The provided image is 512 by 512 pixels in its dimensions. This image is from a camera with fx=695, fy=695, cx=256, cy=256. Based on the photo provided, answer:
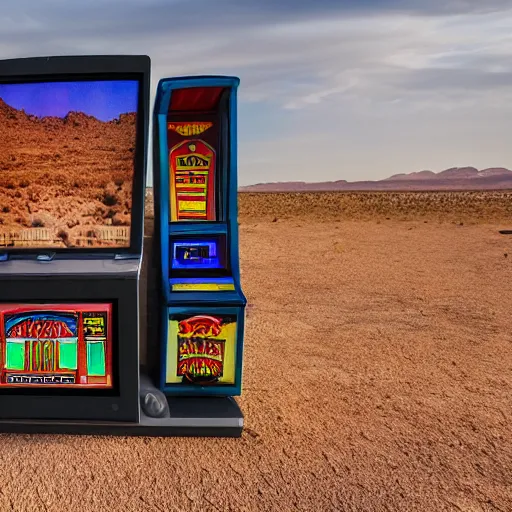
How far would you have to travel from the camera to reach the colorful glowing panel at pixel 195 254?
543cm

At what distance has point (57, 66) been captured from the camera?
5.00 meters

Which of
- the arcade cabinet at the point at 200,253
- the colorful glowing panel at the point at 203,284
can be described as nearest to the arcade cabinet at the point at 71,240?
the arcade cabinet at the point at 200,253

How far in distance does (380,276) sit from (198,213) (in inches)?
303

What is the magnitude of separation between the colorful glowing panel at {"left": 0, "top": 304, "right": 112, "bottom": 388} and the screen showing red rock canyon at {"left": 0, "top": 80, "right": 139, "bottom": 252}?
0.57 metres

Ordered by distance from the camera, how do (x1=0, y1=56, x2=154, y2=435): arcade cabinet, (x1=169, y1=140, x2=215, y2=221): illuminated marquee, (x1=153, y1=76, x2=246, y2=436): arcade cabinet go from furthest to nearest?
(x1=169, y1=140, x2=215, y2=221): illuminated marquee
(x1=153, y1=76, x2=246, y2=436): arcade cabinet
(x1=0, y1=56, x2=154, y2=435): arcade cabinet

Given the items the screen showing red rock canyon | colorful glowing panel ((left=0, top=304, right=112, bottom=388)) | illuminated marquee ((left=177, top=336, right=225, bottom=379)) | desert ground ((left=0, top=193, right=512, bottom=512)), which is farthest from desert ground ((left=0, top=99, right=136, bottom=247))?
illuminated marquee ((left=177, top=336, right=225, bottom=379))

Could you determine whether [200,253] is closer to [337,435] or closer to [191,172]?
[191,172]

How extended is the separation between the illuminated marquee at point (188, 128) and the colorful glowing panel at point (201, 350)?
4.77 ft

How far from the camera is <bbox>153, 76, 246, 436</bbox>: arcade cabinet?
5.25 m

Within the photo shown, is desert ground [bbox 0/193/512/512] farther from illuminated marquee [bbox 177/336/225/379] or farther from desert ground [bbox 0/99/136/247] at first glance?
desert ground [bbox 0/99/136/247]

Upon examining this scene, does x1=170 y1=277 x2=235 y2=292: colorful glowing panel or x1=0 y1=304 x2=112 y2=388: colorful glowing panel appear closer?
x1=0 y1=304 x2=112 y2=388: colorful glowing panel

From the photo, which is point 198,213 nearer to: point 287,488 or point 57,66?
point 57,66

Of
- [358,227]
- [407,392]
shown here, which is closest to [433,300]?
[407,392]

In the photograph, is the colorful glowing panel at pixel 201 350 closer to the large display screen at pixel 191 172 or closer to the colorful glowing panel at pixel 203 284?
the colorful glowing panel at pixel 203 284
